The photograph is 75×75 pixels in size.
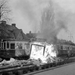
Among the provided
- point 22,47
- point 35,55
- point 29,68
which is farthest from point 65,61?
point 22,47

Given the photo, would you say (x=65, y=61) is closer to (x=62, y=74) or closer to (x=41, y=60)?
(x=41, y=60)

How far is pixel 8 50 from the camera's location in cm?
3166

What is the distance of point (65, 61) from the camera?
23312 millimetres

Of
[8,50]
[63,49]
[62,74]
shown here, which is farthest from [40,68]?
[63,49]

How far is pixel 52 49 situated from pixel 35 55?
260 centimetres

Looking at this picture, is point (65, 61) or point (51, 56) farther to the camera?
point (65, 61)

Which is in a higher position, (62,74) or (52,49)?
(52,49)

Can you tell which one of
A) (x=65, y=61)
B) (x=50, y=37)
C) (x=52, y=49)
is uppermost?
(x=50, y=37)

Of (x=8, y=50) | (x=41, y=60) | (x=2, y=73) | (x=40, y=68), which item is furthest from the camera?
(x=8, y=50)

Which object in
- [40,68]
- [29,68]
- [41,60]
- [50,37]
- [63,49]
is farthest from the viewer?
[63,49]

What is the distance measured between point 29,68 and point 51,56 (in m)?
6.34

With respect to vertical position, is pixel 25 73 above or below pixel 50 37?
below

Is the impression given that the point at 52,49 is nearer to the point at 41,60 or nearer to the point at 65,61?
the point at 41,60

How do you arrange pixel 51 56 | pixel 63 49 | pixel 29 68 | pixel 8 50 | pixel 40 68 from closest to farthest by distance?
pixel 29 68, pixel 40 68, pixel 51 56, pixel 8 50, pixel 63 49
